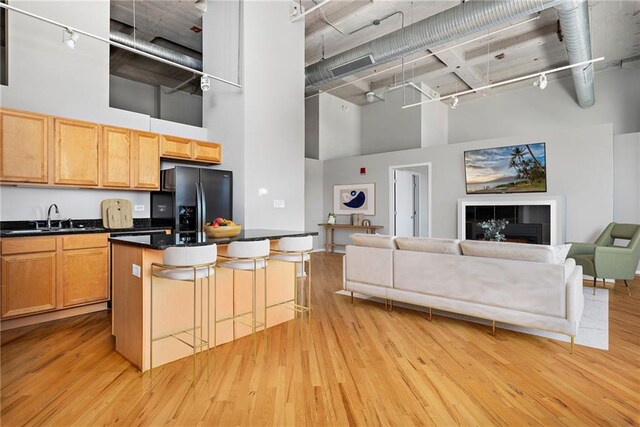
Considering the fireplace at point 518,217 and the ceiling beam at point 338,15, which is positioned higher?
the ceiling beam at point 338,15

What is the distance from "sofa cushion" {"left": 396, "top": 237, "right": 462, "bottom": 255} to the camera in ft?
11.9

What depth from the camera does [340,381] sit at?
2414 millimetres

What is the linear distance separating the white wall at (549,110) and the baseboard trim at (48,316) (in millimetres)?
9566

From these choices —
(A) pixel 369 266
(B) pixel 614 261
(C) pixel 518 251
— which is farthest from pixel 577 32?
(A) pixel 369 266

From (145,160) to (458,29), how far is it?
478 cm

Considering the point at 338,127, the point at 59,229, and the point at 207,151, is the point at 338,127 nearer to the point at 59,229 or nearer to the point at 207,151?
the point at 207,151

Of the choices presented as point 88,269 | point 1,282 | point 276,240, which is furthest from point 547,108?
point 1,282

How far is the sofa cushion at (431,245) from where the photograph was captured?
11.9 feet

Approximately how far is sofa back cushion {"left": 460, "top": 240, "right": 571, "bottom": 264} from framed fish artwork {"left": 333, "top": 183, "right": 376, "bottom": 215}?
17.9 ft

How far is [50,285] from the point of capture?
3.66 metres

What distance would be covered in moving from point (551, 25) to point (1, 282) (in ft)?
28.6

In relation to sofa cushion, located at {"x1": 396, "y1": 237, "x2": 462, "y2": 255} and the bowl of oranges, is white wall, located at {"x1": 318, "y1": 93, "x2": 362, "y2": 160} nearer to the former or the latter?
sofa cushion, located at {"x1": 396, "y1": 237, "x2": 462, "y2": 255}

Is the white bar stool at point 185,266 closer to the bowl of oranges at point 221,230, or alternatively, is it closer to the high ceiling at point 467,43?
the bowl of oranges at point 221,230

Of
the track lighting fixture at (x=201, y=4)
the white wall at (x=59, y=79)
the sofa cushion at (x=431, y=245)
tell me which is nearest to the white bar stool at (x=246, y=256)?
the sofa cushion at (x=431, y=245)
